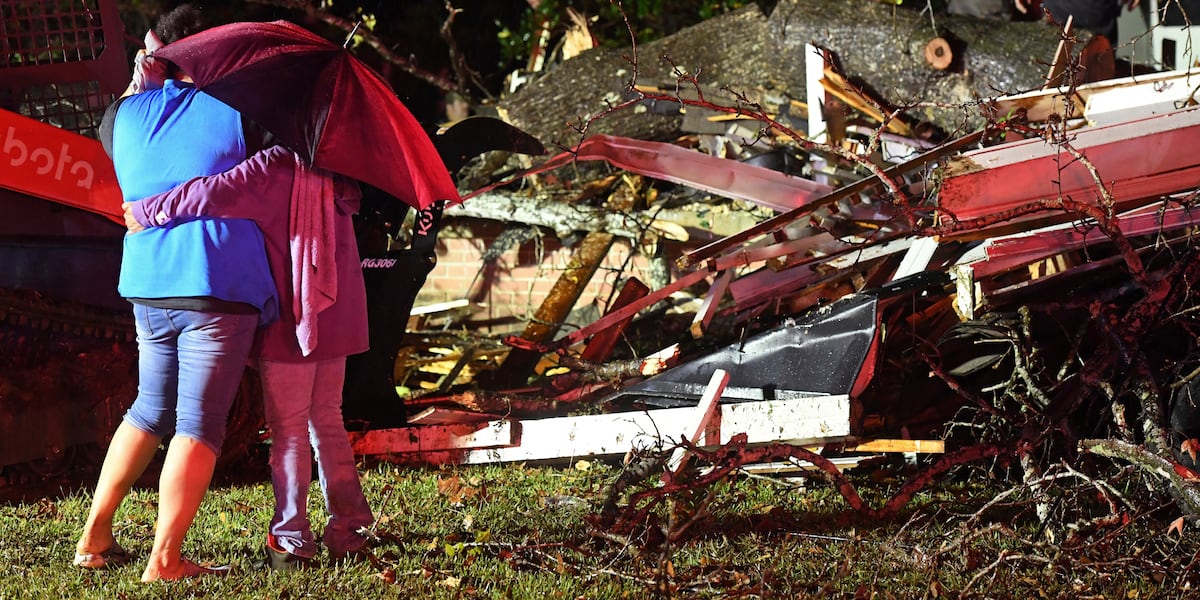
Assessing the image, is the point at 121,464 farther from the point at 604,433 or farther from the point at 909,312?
the point at 909,312

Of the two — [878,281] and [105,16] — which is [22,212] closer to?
[105,16]

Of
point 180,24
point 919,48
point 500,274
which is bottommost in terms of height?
point 500,274

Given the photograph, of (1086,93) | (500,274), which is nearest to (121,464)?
(500,274)

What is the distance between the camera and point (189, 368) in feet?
11.8

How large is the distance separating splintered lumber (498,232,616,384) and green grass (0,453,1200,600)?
1.76 meters

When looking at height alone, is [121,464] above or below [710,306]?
below

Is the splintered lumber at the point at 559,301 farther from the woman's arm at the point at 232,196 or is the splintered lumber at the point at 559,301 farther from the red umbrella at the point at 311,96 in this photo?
the woman's arm at the point at 232,196

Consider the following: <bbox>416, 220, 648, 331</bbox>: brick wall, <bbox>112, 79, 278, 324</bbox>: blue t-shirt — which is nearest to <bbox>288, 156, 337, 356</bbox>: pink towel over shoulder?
<bbox>112, 79, 278, 324</bbox>: blue t-shirt

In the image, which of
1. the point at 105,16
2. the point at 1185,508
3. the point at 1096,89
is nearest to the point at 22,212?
the point at 105,16

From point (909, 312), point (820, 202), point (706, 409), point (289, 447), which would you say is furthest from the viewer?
point (909, 312)

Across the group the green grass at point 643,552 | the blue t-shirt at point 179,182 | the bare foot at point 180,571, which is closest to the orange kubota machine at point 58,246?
the green grass at point 643,552

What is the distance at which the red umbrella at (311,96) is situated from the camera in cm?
358

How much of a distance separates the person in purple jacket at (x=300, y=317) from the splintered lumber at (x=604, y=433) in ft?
3.95

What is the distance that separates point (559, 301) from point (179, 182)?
13.5 feet
